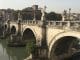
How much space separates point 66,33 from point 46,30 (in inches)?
149

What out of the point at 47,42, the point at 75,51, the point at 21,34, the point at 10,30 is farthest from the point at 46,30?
the point at 10,30

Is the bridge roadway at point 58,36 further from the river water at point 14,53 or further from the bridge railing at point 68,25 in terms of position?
the river water at point 14,53

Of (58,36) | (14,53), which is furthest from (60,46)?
(14,53)

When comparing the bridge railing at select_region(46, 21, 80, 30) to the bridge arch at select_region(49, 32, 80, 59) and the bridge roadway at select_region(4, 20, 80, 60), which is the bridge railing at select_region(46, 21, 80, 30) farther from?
the bridge arch at select_region(49, 32, 80, 59)

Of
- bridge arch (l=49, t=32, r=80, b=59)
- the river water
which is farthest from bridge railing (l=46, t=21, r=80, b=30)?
the river water

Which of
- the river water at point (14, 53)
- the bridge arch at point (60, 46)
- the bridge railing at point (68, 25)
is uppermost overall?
the bridge railing at point (68, 25)

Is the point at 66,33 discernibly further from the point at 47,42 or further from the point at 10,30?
the point at 10,30

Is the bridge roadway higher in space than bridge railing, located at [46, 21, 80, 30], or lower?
lower

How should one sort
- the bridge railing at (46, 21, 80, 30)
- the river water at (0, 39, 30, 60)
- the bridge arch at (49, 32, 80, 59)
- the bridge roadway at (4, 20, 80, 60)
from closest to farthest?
the bridge railing at (46, 21, 80, 30), the bridge roadway at (4, 20, 80, 60), the bridge arch at (49, 32, 80, 59), the river water at (0, 39, 30, 60)

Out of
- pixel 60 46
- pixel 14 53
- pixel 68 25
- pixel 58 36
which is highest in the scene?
pixel 68 25

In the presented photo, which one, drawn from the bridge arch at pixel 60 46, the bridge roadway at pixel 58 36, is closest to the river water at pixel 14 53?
the bridge roadway at pixel 58 36

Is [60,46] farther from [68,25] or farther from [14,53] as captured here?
[14,53]

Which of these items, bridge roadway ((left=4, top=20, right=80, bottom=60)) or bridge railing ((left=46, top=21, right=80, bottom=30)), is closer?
bridge railing ((left=46, top=21, right=80, bottom=30))

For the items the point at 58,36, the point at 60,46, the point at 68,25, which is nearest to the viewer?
the point at 68,25
